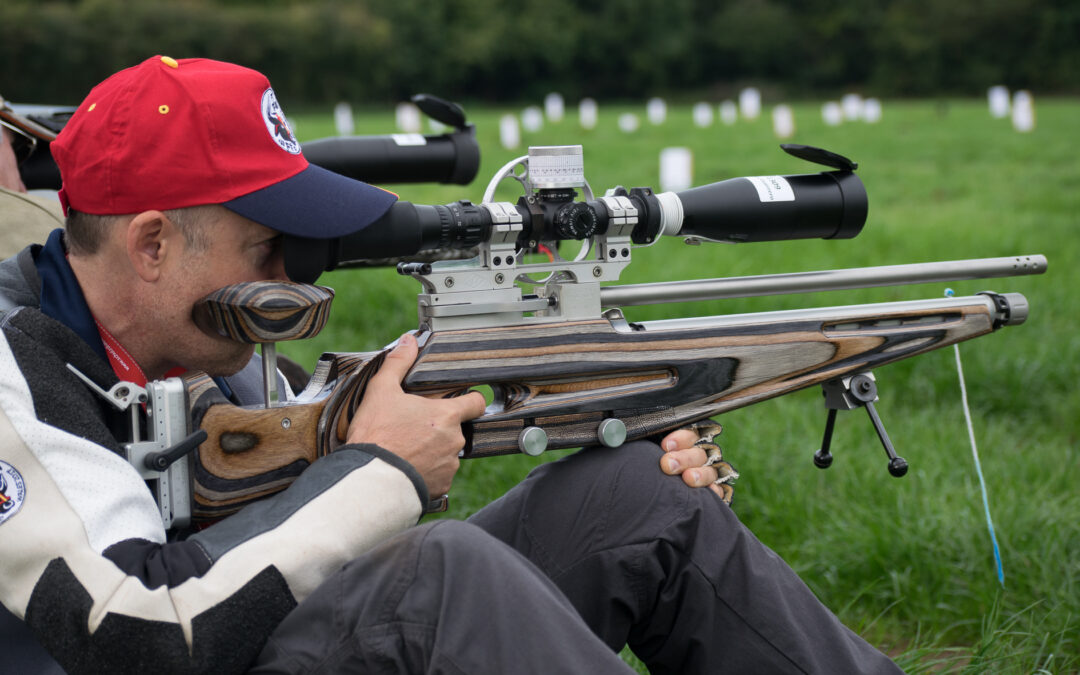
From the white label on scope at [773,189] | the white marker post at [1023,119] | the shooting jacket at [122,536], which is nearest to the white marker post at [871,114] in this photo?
the white marker post at [1023,119]

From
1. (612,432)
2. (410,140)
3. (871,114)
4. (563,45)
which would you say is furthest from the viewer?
(563,45)

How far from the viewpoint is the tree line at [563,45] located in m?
37.4

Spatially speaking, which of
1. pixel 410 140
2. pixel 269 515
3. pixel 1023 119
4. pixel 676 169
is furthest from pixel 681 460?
pixel 1023 119

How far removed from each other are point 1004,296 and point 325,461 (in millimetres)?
1792

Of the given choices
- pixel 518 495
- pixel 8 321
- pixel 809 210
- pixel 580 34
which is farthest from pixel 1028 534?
pixel 580 34

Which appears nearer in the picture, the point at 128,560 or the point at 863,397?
the point at 128,560

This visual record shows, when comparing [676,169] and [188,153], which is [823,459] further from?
[676,169]

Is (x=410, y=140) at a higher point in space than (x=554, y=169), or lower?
higher

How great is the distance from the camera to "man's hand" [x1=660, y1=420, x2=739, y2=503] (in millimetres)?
2184

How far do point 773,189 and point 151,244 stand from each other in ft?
4.44

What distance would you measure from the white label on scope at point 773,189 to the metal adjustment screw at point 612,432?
62 centimetres

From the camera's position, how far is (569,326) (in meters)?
2.29

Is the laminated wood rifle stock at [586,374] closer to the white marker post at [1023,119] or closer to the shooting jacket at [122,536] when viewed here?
the shooting jacket at [122,536]

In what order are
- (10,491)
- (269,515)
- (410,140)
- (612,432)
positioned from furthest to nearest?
(410,140) → (612,432) → (269,515) → (10,491)
